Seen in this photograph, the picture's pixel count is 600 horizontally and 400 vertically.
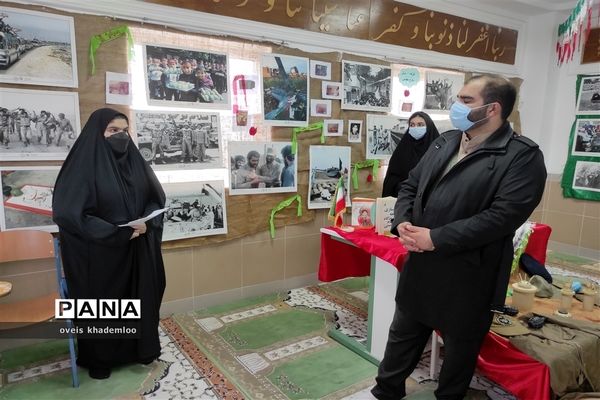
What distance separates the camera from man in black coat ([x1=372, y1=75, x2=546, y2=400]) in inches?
64.0

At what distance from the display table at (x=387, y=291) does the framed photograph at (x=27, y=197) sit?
1807 millimetres

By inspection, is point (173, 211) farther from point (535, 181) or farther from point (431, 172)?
point (535, 181)

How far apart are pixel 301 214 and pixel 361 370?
1.58 m

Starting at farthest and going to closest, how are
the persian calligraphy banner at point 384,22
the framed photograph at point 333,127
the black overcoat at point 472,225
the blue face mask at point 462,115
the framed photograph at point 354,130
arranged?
the framed photograph at point 354,130
the framed photograph at point 333,127
the persian calligraphy banner at point 384,22
the blue face mask at point 462,115
the black overcoat at point 472,225

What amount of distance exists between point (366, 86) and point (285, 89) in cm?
89

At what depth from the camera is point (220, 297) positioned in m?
3.38

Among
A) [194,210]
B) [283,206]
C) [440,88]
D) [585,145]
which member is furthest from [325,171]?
[585,145]

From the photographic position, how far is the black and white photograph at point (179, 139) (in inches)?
113

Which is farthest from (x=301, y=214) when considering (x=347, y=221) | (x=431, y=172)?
(x=431, y=172)

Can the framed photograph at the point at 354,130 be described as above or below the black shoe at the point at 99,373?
above

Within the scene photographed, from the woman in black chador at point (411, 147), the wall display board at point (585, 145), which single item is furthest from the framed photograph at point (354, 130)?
the wall display board at point (585, 145)

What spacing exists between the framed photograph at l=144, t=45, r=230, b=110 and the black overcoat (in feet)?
6.05

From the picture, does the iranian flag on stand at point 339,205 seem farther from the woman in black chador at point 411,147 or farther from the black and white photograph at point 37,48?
the black and white photograph at point 37,48

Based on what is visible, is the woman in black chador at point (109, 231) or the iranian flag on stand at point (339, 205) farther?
the iranian flag on stand at point (339, 205)
